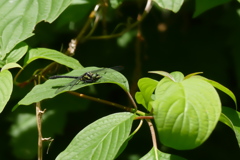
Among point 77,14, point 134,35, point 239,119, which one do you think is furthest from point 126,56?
point 239,119

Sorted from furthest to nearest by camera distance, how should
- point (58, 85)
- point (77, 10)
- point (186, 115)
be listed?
point (77, 10) < point (58, 85) < point (186, 115)

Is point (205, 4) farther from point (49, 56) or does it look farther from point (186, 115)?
point (186, 115)

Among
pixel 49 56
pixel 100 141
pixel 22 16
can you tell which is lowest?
pixel 100 141

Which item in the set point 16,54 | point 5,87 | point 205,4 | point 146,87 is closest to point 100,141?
point 146,87

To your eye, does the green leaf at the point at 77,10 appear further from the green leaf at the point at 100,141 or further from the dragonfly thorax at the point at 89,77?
the green leaf at the point at 100,141

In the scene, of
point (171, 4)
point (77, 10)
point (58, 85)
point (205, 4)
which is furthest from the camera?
point (77, 10)

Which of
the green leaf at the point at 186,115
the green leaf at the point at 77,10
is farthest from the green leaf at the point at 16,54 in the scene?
the green leaf at the point at 186,115
